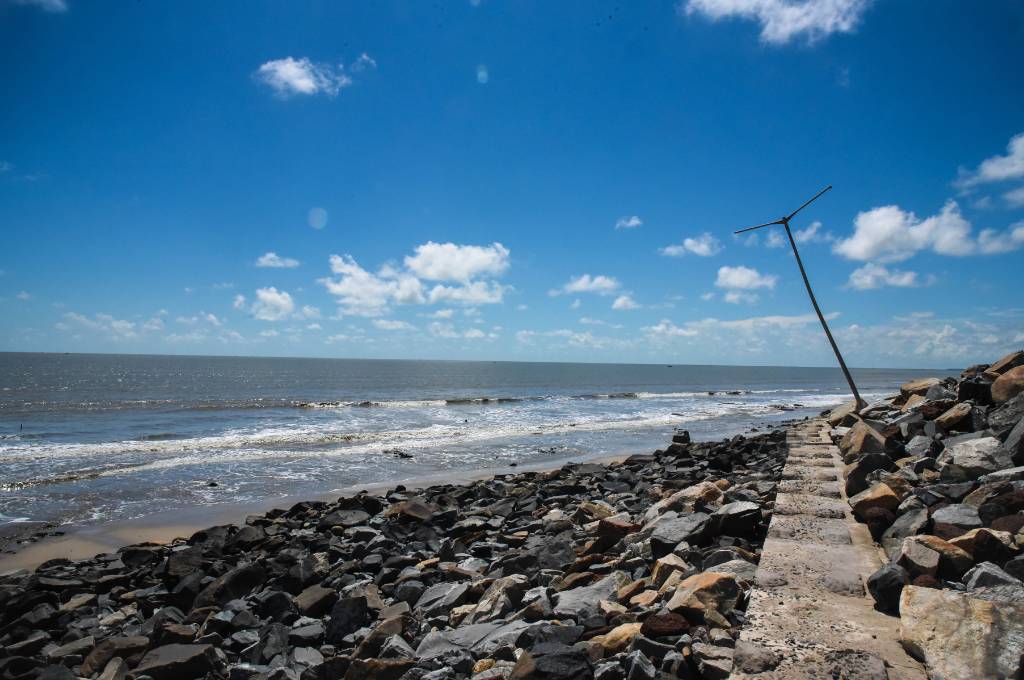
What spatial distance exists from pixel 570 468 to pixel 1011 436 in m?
10.0

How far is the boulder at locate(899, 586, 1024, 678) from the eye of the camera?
2.49 metres

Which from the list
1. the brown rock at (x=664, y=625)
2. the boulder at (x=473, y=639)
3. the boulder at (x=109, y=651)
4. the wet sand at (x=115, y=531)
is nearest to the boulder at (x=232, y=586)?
the boulder at (x=109, y=651)

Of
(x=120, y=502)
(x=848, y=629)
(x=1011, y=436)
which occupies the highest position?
(x=1011, y=436)

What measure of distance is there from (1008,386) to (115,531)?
15.9 metres

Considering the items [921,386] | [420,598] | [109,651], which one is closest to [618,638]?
[420,598]

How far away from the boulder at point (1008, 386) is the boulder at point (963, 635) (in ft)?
20.8

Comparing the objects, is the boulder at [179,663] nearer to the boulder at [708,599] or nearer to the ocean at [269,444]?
the boulder at [708,599]

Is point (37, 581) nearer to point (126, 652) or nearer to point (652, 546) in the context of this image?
point (126, 652)

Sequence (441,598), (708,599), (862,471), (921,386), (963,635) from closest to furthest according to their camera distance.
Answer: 1. (963,635)
2. (708,599)
3. (441,598)
4. (862,471)
5. (921,386)

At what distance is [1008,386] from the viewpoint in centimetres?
746

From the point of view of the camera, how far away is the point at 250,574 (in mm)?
6836

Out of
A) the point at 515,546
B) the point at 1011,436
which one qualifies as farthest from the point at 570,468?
the point at 1011,436

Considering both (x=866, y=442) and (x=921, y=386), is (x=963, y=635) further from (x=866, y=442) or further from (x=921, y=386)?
(x=921, y=386)

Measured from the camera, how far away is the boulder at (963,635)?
2.49m
